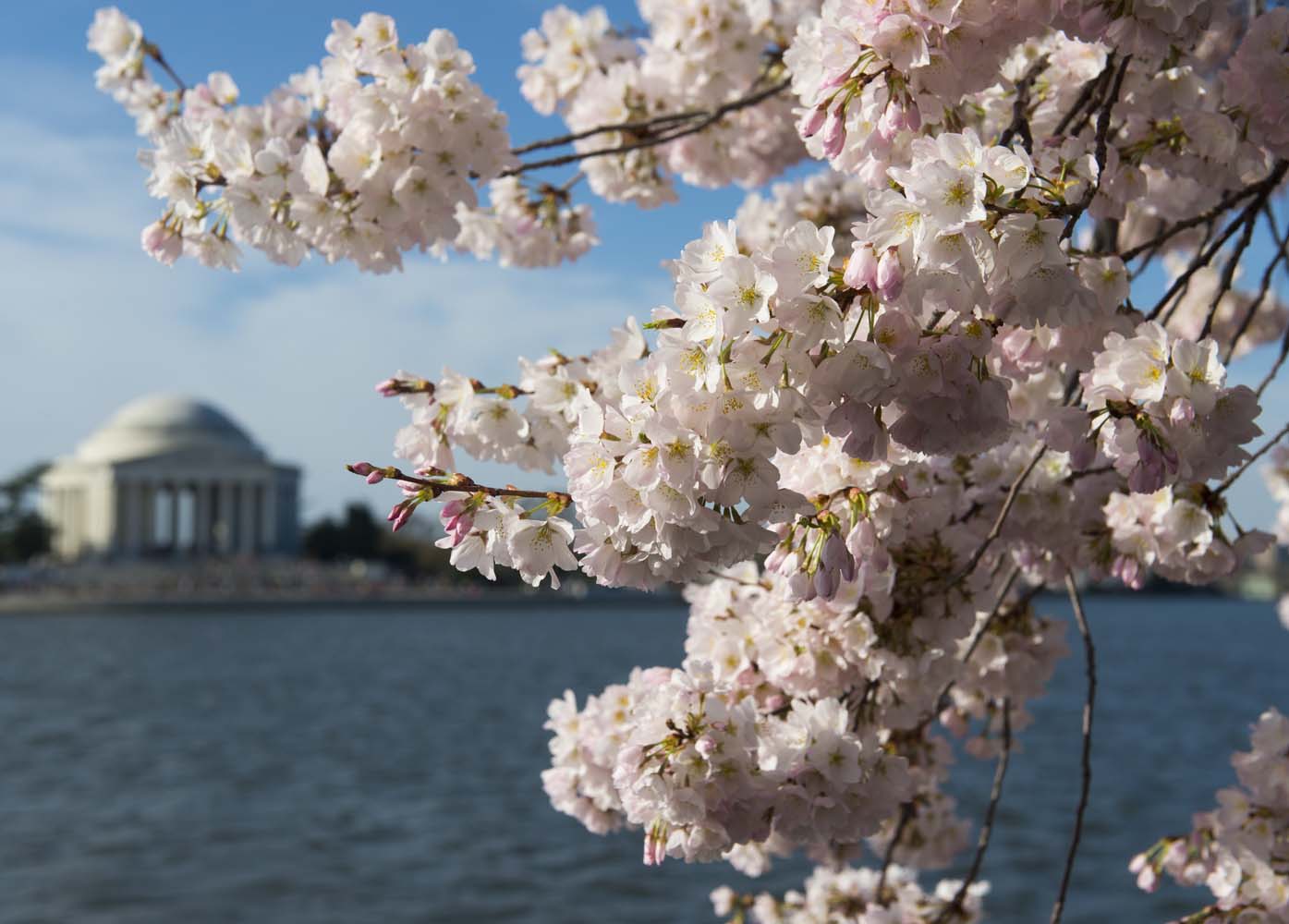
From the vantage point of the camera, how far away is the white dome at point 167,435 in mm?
81562

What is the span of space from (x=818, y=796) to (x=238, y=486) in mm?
84219

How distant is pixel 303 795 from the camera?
16.7 metres

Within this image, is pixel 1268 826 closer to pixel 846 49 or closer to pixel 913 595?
pixel 913 595

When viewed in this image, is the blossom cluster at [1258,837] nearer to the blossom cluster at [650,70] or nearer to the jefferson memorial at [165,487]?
the blossom cluster at [650,70]

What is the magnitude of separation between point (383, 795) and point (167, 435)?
70.8 metres

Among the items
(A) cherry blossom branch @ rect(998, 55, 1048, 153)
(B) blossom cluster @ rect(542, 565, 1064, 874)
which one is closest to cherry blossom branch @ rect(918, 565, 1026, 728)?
(B) blossom cluster @ rect(542, 565, 1064, 874)

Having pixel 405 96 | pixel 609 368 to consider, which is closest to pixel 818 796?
pixel 609 368

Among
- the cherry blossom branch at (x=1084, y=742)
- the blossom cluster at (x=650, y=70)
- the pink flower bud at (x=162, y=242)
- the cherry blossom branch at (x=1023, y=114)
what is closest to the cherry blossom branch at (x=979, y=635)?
the cherry blossom branch at (x=1084, y=742)

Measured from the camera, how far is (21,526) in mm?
80250

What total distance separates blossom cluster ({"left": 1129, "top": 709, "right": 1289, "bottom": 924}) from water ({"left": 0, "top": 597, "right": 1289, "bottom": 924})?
830cm

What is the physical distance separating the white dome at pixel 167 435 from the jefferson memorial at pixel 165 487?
0.06 meters

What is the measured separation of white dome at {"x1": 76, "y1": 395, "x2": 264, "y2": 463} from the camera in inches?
3211

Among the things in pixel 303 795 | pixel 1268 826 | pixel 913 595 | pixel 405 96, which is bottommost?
pixel 303 795

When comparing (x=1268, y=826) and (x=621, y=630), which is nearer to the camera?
(x=1268, y=826)
